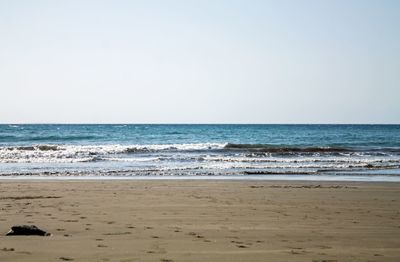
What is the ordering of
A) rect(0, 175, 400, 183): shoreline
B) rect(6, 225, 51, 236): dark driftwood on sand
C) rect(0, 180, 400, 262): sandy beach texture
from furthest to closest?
1. rect(0, 175, 400, 183): shoreline
2. rect(6, 225, 51, 236): dark driftwood on sand
3. rect(0, 180, 400, 262): sandy beach texture

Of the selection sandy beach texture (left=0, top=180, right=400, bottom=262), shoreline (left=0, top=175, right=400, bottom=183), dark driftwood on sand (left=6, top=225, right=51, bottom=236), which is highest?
dark driftwood on sand (left=6, top=225, right=51, bottom=236)

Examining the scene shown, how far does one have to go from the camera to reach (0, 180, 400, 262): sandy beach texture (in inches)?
222

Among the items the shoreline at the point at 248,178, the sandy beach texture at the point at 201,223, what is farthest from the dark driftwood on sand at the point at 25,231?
the shoreline at the point at 248,178

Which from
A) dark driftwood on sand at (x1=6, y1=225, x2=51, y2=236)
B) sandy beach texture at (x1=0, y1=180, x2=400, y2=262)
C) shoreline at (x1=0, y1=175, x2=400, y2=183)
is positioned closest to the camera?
sandy beach texture at (x1=0, y1=180, x2=400, y2=262)

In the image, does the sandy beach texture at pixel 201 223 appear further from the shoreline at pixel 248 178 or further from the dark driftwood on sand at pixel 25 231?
the shoreline at pixel 248 178

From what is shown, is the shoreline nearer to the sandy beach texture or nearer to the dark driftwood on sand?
the sandy beach texture

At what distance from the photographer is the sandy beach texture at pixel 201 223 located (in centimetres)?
563

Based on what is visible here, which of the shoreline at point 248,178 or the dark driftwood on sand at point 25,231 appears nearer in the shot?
the dark driftwood on sand at point 25,231

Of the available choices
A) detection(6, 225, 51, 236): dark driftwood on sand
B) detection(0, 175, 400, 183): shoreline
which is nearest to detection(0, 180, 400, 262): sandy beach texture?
detection(6, 225, 51, 236): dark driftwood on sand

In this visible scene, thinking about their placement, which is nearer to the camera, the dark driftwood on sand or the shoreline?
the dark driftwood on sand

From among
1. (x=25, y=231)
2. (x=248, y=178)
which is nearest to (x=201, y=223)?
(x=25, y=231)

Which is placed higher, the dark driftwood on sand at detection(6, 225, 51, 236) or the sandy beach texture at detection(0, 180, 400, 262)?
the dark driftwood on sand at detection(6, 225, 51, 236)

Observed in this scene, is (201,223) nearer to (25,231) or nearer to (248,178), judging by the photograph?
(25,231)

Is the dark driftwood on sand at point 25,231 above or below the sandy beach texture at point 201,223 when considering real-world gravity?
above
